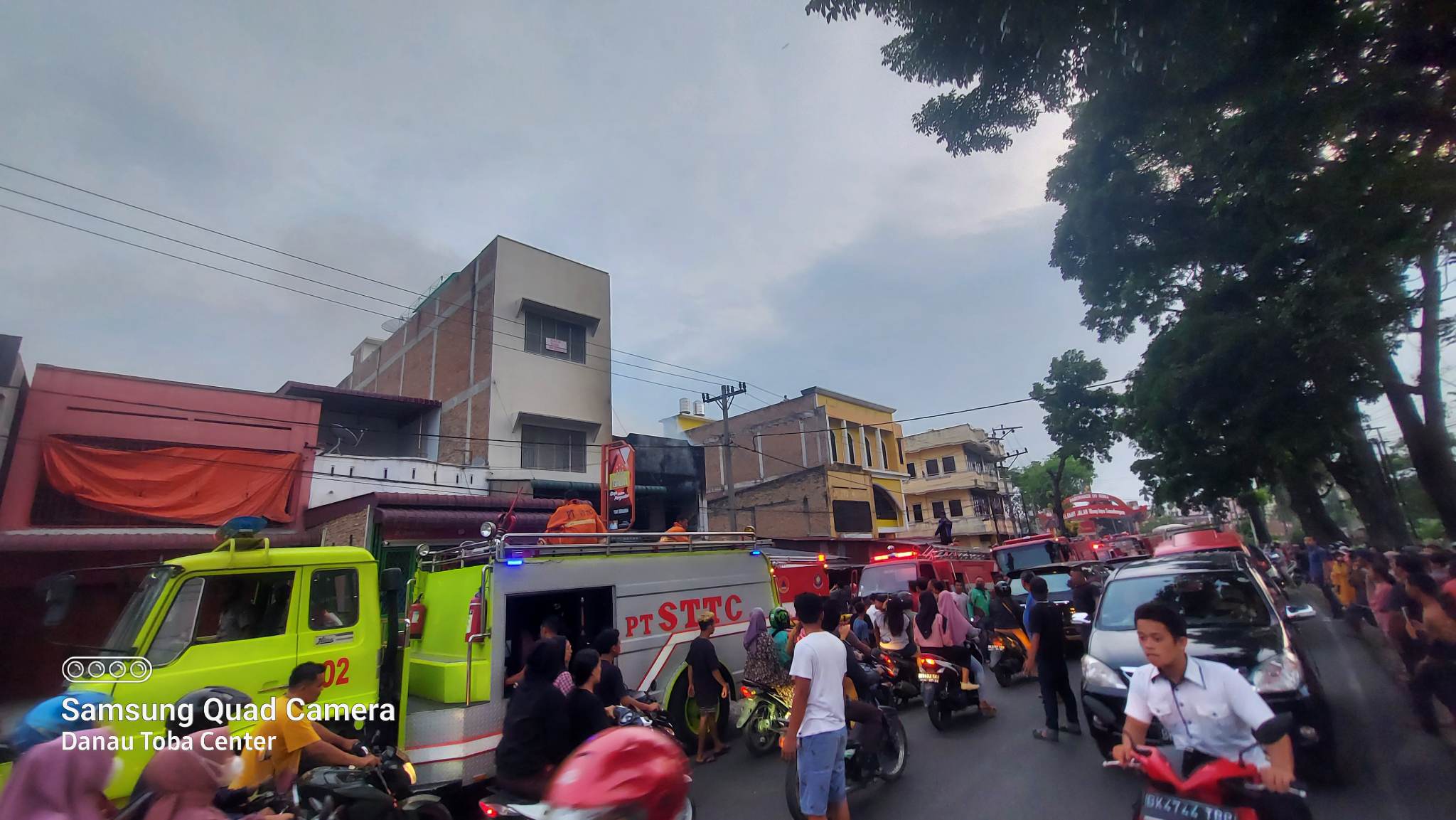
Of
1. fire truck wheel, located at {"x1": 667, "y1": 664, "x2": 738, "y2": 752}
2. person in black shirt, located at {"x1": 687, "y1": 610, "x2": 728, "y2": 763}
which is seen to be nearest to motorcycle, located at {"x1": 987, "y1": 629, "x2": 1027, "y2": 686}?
fire truck wheel, located at {"x1": 667, "y1": 664, "x2": 738, "y2": 752}

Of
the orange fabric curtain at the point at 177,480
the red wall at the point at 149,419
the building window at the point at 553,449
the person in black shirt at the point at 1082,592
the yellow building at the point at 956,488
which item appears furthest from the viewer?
the yellow building at the point at 956,488

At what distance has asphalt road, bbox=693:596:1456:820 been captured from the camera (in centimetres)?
→ 471

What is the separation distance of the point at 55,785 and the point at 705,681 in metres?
5.41

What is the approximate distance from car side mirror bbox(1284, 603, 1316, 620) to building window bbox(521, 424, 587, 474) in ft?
56.5

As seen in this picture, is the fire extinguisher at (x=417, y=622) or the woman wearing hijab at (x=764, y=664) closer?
the fire extinguisher at (x=417, y=622)

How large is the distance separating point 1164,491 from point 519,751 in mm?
Answer: 20534

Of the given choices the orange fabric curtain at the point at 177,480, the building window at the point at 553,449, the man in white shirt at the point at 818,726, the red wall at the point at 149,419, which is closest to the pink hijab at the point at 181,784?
the man in white shirt at the point at 818,726

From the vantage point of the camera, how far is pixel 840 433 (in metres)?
31.7

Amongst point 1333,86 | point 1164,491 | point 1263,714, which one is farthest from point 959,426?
point 1263,714

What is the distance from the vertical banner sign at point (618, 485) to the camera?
16.2 m

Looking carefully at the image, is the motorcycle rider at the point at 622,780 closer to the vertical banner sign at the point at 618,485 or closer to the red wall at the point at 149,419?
the vertical banner sign at the point at 618,485

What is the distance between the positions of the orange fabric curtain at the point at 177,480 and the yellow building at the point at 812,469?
17.4 m

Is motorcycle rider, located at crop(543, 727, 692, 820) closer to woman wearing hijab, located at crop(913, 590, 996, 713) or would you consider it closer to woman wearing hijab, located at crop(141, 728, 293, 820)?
woman wearing hijab, located at crop(141, 728, 293, 820)

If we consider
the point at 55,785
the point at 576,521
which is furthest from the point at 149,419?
the point at 55,785
